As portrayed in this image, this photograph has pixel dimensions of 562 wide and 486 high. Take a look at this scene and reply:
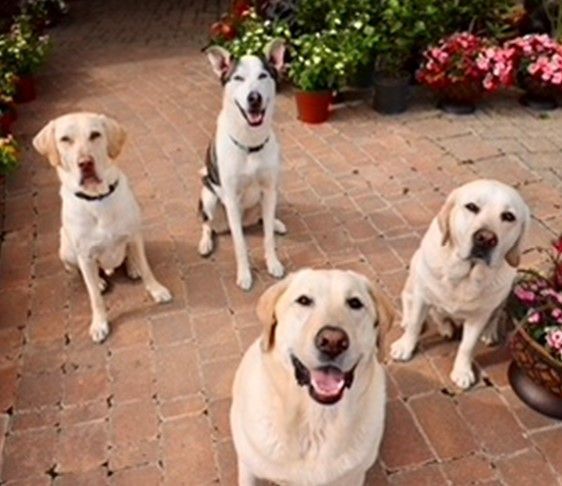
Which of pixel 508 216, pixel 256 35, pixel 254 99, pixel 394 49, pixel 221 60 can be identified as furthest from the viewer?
pixel 256 35

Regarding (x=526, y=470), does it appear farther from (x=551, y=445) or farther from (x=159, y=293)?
(x=159, y=293)

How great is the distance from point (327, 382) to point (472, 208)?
39.8 inches

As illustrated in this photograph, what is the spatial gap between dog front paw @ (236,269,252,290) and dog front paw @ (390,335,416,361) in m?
0.99

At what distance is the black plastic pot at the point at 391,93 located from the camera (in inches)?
220

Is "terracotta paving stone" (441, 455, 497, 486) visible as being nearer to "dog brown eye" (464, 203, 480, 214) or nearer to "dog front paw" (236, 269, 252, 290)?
"dog brown eye" (464, 203, 480, 214)

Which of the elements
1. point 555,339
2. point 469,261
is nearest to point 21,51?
point 469,261

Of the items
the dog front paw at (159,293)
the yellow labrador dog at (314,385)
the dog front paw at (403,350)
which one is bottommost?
the dog front paw at (159,293)

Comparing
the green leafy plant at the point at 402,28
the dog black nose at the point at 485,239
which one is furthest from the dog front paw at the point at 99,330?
the green leafy plant at the point at 402,28

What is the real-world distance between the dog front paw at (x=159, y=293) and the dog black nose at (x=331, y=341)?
6.19 ft

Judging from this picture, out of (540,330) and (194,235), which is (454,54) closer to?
(194,235)

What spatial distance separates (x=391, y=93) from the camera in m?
5.61

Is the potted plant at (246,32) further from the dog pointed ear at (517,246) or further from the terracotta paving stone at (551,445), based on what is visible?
the terracotta paving stone at (551,445)

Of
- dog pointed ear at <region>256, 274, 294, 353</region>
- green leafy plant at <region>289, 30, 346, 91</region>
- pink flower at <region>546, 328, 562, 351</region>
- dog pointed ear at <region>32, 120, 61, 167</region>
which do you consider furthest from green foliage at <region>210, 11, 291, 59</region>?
dog pointed ear at <region>256, 274, 294, 353</region>

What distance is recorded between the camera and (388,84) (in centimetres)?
558
